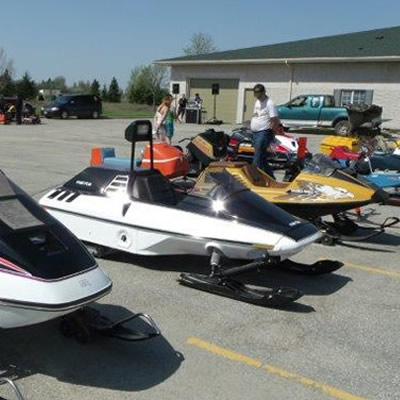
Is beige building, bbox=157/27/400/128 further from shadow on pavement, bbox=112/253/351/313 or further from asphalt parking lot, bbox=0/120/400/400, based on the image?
asphalt parking lot, bbox=0/120/400/400

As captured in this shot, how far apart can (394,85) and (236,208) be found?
2694 cm

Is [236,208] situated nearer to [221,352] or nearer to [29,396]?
[221,352]

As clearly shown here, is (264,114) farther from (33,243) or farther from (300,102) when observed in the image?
(300,102)

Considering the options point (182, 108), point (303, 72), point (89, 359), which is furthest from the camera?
point (182, 108)

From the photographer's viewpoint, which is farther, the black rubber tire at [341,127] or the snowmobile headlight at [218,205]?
the black rubber tire at [341,127]

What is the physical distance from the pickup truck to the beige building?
2.38 m

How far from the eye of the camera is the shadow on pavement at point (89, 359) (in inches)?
149

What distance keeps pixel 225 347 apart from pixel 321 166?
386 centimetres

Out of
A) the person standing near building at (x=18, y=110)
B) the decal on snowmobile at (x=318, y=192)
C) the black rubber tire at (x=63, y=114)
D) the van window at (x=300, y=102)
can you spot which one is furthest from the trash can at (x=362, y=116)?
the black rubber tire at (x=63, y=114)

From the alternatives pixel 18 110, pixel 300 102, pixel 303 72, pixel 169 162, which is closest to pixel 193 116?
pixel 303 72

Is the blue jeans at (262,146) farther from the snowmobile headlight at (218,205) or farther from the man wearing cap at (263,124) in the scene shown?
the snowmobile headlight at (218,205)

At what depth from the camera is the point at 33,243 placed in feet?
12.4

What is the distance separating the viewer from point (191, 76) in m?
38.8

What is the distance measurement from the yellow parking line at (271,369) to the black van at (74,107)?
33.4 meters
